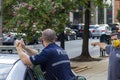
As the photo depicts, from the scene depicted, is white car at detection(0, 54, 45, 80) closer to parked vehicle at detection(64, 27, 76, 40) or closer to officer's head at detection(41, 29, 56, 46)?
officer's head at detection(41, 29, 56, 46)

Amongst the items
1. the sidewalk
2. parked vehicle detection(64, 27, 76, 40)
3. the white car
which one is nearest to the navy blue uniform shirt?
the white car

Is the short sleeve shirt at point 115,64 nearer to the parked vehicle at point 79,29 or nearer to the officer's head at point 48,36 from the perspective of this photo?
the officer's head at point 48,36

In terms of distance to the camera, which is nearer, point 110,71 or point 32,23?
point 110,71

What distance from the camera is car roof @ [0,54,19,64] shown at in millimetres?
5383

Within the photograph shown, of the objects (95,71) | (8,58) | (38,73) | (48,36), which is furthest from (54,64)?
(95,71)

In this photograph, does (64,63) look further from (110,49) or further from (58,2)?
(58,2)

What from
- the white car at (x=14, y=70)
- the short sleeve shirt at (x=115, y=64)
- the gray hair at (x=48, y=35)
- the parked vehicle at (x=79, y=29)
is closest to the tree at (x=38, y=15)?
the short sleeve shirt at (x=115, y=64)

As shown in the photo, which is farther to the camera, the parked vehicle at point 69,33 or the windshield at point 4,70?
the parked vehicle at point 69,33

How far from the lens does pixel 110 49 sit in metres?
6.22

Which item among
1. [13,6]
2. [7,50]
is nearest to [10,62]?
[7,50]

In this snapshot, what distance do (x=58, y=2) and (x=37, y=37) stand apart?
1.41 metres

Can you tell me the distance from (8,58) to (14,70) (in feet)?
1.35

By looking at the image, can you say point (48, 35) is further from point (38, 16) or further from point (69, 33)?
point (69, 33)

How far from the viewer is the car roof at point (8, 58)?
5.38 m
